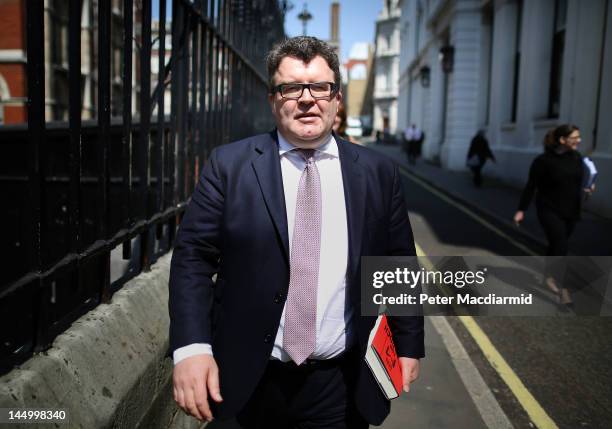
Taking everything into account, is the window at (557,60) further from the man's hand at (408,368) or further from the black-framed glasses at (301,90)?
the black-framed glasses at (301,90)

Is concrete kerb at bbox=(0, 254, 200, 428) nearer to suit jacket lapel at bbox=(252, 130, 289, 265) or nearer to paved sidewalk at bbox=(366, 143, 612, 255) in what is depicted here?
suit jacket lapel at bbox=(252, 130, 289, 265)

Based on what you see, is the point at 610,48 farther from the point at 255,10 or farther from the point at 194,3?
the point at 194,3

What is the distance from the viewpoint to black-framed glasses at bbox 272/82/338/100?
1.89 metres

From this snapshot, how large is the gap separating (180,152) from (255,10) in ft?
14.0

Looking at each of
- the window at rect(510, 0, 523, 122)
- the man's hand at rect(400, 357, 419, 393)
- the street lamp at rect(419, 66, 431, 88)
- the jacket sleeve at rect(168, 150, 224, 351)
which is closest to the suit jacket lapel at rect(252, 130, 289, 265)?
the jacket sleeve at rect(168, 150, 224, 351)

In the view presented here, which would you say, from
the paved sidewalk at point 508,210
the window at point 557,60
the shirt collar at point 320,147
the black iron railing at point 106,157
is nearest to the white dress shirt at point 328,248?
the shirt collar at point 320,147

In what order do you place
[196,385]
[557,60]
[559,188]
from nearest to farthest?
[196,385]
[559,188]
[557,60]

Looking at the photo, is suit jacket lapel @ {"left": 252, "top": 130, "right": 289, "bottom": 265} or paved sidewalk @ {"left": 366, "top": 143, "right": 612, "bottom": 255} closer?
suit jacket lapel @ {"left": 252, "top": 130, "right": 289, "bottom": 265}

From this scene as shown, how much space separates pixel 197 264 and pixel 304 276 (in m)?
0.37

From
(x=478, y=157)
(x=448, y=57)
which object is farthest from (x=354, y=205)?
(x=448, y=57)

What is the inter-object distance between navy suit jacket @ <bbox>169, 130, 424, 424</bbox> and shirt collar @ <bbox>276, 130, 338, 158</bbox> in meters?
0.02

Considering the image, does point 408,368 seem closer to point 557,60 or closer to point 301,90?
point 301,90

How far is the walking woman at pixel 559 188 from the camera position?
618cm

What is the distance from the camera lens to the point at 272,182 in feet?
6.30
